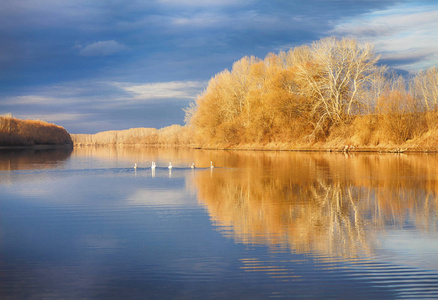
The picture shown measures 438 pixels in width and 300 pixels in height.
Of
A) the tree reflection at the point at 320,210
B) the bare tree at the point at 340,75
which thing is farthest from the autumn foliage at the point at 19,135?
the tree reflection at the point at 320,210

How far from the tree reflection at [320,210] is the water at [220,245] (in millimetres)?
35

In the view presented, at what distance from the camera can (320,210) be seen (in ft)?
33.3

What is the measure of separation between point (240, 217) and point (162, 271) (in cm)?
402

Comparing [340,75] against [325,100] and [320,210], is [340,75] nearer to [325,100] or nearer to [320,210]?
[325,100]

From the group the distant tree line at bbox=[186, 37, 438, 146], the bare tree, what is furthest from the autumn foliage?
the bare tree

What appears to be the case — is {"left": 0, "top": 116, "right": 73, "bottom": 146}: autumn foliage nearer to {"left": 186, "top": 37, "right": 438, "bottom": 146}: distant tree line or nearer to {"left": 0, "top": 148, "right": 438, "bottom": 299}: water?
{"left": 186, "top": 37, "right": 438, "bottom": 146}: distant tree line

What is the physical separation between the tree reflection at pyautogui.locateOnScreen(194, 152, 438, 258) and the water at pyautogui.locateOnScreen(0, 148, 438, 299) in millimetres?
35

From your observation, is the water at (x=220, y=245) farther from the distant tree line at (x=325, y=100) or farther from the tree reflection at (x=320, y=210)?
the distant tree line at (x=325, y=100)

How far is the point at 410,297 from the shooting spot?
4691 mm

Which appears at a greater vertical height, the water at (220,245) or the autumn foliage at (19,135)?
the autumn foliage at (19,135)

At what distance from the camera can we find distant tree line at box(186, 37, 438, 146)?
1658 inches

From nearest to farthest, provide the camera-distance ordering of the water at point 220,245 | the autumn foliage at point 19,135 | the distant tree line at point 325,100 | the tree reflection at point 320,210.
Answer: the water at point 220,245, the tree reflection at point 320,210, the distant tree line at point 325,100, the autumn foliage at point 19,135

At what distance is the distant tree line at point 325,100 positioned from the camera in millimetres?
42125

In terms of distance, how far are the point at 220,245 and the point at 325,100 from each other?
145ft
